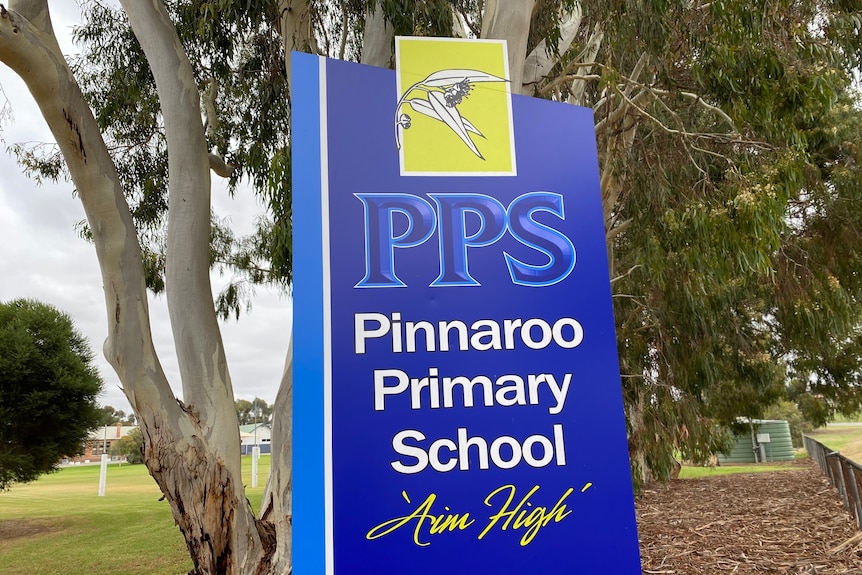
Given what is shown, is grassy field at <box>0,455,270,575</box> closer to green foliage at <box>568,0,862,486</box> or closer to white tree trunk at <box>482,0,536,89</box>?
green foliage at <box>568,0,862,486</box>

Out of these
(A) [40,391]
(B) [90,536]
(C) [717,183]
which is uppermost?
(C) [717,183]

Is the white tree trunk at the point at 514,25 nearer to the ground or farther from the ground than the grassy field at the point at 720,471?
farther from the ground

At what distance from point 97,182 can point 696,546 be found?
21.4ft

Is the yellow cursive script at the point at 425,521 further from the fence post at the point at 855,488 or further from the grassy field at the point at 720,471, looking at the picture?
the grassy field at the point at 720,471

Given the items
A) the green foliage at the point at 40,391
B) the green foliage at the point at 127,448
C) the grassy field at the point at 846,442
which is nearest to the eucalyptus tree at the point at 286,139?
the green foliage at the point at 40,391

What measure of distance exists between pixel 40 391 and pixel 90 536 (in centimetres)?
282

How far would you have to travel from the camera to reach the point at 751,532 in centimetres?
757

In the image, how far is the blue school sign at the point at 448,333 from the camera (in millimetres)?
2029

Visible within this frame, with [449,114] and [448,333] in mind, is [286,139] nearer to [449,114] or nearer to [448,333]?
[449,114]

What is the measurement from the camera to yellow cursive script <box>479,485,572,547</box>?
6.80ft

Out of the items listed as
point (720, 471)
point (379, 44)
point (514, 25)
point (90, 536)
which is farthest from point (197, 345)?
point (720, 471)

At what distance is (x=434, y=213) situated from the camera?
2.25 m

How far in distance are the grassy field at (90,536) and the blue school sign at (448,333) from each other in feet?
16.6

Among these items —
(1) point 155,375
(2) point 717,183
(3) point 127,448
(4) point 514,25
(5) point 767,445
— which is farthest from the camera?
(3) point 127,448
